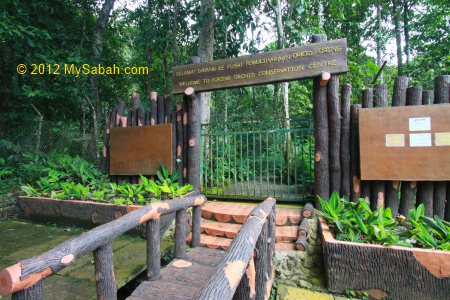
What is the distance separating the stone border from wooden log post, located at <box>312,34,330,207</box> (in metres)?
1.41

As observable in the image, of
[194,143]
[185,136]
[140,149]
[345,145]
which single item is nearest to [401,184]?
[345,145]

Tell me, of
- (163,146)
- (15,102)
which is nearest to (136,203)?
(163,146)

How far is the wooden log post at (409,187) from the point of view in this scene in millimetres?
3783

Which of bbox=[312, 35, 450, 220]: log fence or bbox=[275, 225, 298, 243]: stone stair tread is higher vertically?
bbox=[312, 35, 450, 220]: log fence

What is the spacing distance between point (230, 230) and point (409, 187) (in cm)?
278

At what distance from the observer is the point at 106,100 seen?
1189 cm

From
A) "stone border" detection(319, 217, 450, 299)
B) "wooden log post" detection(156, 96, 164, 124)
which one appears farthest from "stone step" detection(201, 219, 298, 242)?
"wooden log post" detection(156, 96, 164, 124)

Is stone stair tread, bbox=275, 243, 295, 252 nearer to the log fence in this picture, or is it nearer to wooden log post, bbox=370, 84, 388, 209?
the log fence

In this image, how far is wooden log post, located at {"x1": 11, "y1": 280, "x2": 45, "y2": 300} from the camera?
128 centimetres

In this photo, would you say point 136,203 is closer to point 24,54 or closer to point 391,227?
point 391,227

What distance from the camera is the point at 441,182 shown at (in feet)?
12.2

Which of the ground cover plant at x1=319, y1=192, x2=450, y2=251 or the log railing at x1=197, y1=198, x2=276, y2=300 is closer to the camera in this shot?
the log railing at x1=197, y1=198, x2=276, y2=300

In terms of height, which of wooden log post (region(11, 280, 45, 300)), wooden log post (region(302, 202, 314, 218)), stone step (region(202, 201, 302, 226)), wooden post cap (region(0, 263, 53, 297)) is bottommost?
stone step (region(202, 201, 302, 226))

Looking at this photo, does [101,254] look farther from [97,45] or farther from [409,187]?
[97,45]
